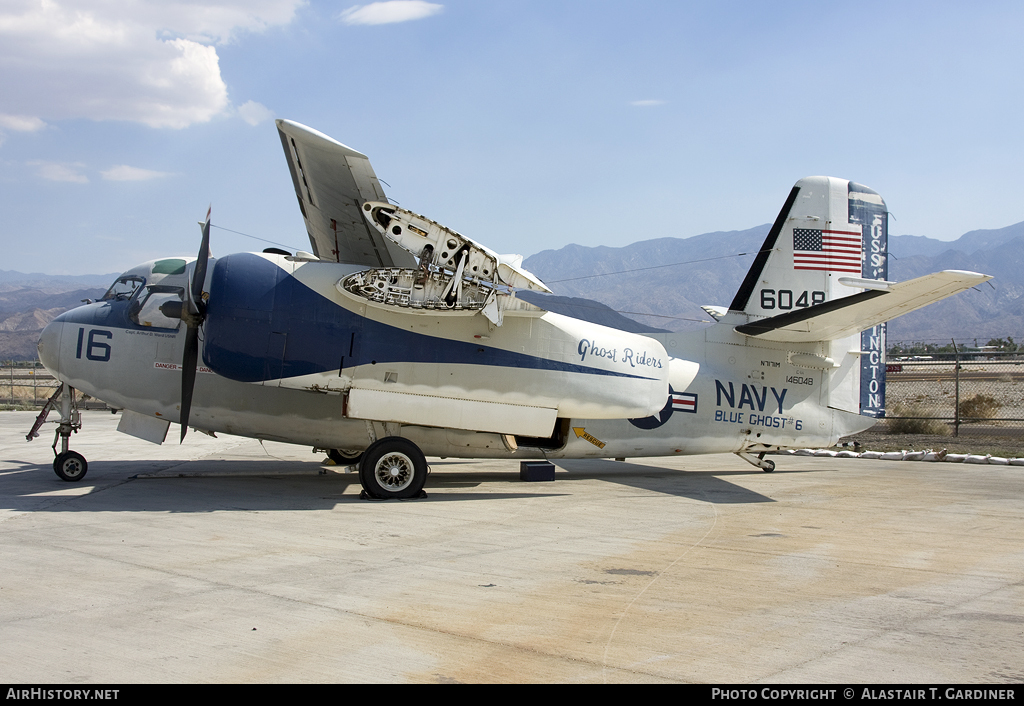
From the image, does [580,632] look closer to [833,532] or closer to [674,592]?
[674,592]

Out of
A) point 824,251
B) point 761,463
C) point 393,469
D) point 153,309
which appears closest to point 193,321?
point 153,309

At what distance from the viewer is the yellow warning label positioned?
43.7 ft

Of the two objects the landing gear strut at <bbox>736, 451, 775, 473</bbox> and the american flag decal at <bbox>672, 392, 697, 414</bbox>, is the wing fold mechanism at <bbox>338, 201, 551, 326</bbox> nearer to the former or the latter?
the american flag decal at <bbox>672, 392, 697, 414</bbox>

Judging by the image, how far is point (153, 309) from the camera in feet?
40.6

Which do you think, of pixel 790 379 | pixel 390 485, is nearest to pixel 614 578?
pixel 390 485

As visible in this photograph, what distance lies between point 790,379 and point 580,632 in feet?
32.9

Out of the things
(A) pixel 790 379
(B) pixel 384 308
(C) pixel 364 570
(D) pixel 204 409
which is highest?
(B) pixel 384 308

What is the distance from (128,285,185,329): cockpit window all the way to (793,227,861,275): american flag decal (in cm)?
1144

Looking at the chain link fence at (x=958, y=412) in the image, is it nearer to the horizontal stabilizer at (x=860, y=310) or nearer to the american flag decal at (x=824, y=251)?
the american flag decal at (x=824, y=251)

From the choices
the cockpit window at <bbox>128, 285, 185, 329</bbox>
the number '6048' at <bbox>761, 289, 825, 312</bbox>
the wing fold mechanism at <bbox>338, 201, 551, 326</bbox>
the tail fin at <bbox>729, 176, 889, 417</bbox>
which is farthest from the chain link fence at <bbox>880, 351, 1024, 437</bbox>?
the cockpit window at <bbox>128, 285, 185, 329</bbox>

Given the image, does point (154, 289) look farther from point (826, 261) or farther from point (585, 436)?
point (826, 261)

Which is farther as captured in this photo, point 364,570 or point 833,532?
point 833,532

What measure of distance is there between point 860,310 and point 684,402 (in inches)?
139

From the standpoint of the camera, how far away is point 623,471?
51.3 ft
